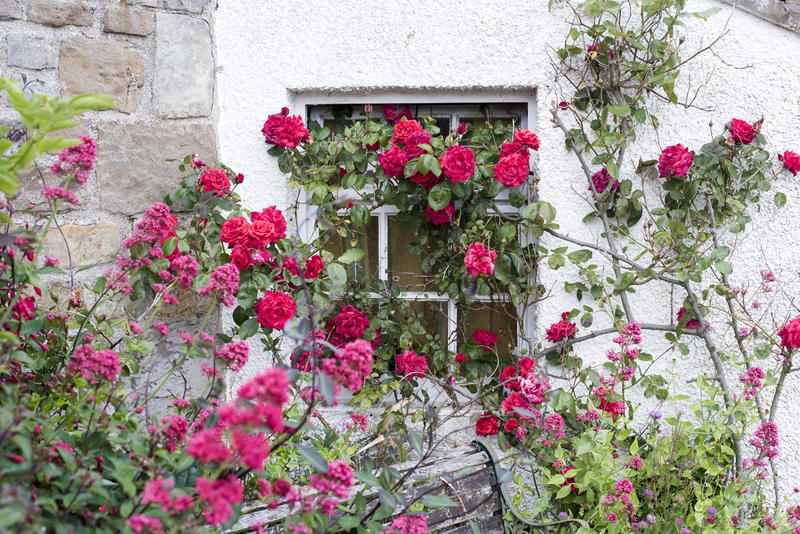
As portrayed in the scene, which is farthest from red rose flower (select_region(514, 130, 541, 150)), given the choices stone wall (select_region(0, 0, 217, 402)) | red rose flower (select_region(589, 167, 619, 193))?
stone wall (select_region(0, 0, 217, 402))

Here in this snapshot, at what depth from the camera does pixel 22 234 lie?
1.11 metres

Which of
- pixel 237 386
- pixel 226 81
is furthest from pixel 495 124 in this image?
pixel 237 386

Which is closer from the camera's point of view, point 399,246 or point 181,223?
point 181,223

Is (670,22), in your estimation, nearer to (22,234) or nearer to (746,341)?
(746,341)

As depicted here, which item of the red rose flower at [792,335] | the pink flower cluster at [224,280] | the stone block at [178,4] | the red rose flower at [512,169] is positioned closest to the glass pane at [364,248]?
the red rose flower at [512,169]

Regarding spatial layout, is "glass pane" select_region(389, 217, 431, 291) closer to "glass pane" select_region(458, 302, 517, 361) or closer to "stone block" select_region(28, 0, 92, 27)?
"glass pane" select_region(458, 302, 517, 361)

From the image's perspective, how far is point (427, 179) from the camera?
7.28ft

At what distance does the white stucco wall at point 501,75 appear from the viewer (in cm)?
222

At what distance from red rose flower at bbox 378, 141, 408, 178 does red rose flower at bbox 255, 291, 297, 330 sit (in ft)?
2.05

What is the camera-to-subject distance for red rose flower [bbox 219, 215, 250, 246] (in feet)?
6.51

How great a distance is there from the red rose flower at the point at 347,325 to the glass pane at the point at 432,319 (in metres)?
0.32

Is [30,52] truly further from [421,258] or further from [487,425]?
[487,425]

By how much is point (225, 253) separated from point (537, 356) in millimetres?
1290

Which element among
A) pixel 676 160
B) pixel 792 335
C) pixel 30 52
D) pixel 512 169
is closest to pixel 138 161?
pixel 30 52
